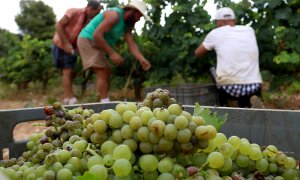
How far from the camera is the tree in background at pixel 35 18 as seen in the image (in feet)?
61.5

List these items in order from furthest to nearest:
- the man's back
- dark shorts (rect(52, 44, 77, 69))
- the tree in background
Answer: the tree in background < dark shorts (rect(52, 44, 77, 69)) < the man's back

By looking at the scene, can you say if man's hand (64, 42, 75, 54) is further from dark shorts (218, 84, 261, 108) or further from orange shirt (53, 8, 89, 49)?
dark shorts (218, 84, 261, 108)

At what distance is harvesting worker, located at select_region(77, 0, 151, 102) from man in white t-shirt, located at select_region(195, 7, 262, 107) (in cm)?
79

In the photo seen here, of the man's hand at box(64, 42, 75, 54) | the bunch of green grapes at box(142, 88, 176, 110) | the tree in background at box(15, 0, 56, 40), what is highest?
the tree in background at box(15, 0, 56, 40)

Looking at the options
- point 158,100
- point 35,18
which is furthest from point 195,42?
point 35,18

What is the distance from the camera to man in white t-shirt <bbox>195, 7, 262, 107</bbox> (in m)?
4.15

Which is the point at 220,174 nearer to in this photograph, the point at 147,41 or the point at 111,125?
the point at 111,125

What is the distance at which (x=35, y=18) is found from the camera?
19219 millimetres

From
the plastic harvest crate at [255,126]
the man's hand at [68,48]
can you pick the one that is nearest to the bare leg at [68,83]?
the man's hand at [68,48]

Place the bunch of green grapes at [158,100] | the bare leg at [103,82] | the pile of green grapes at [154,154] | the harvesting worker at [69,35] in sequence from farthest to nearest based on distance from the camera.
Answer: the harvesting worker at [69,35] → the bare leg at [103,82] → the bunch of green grapes at [158,100] → the pile of green grapes at [154,154]

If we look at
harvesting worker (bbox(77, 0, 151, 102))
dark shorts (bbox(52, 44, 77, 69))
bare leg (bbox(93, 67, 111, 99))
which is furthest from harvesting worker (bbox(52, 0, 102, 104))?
bare leg (bbox(93, 67, 111, 99))

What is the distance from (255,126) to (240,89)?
273cm

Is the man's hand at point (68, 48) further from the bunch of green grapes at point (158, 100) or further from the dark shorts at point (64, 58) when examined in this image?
the bunch of green grapes at point (158, 100)

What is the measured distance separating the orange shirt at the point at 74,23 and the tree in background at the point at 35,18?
12.8 meters
